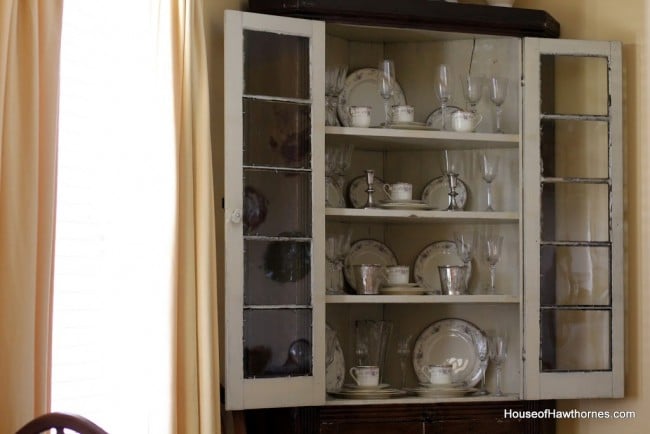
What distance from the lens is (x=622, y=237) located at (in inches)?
137

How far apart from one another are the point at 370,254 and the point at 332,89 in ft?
2.20

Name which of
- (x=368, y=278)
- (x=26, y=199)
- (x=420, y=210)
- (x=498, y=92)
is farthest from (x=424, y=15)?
(x=26, y=199)

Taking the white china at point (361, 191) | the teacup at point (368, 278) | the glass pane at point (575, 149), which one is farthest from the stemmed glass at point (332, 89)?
the glass pane at point (575, 149)

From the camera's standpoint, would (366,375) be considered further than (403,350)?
No

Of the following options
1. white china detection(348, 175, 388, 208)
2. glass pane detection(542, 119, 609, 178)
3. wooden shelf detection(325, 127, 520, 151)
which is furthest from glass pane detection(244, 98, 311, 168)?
glass pane detection(542, 119, 609, 178)

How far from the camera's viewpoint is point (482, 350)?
11.9ft

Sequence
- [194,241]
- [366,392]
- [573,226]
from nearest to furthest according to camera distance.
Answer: [194,241], [366,392], [573,226]

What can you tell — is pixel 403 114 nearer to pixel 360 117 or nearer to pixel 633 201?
pixel 360 117

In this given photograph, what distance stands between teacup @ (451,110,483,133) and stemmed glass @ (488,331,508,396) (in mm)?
783

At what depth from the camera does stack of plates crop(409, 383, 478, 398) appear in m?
3.46

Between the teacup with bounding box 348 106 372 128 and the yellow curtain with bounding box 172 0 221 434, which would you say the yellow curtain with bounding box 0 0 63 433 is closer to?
the yellow curtain with bounding box 172 0 221 434

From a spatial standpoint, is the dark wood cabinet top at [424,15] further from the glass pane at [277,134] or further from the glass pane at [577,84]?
the glass pane at [277,134]

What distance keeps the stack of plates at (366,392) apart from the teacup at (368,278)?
34 centimetres

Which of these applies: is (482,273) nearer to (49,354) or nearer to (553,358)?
(553,358)
